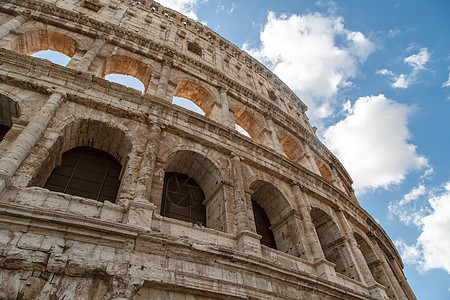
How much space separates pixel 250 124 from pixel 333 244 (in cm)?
597

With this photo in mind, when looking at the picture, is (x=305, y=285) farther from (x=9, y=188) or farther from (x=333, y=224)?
(x=9, y=188)

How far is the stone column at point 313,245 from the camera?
23.1ft

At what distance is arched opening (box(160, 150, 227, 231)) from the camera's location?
724cm

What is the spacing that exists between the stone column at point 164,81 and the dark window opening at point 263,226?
4643 millimetres

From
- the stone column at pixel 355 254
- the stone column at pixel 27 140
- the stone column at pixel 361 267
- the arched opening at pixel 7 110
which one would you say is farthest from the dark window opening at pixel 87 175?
the stone column at pixel 361 267

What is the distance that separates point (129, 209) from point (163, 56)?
761 cm

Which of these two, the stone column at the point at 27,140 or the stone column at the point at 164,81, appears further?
the stone column at the point at 164,81

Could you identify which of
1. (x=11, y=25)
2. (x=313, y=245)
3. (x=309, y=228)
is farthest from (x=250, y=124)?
(x=11, y=25)

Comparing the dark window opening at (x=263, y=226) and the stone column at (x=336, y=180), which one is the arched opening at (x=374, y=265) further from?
the dark window opening at (x=263, y=226)

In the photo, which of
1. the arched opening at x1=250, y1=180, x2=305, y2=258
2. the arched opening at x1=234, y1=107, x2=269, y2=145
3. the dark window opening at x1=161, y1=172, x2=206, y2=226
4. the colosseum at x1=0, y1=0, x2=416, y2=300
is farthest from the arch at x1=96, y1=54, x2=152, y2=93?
the arched opening at x1=250, y1=180, x2=305, y2=258

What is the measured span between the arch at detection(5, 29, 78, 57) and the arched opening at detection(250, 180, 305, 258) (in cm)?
832

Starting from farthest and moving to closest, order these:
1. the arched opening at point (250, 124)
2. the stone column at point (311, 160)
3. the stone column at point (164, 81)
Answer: the stone column at point (311, 160), the arched opening at point (250, 124), the stone column at point (164, 81)

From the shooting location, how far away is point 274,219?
8898mm

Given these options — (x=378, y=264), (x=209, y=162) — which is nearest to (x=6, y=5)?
(x=209, y=162)
